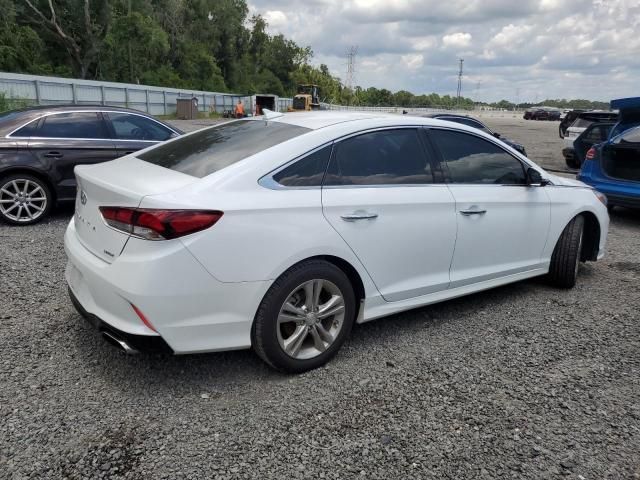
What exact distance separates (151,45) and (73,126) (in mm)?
48460

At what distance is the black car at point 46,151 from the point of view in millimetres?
6512

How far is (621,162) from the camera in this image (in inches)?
309

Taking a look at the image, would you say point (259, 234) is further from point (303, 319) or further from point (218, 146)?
point (218, 146)

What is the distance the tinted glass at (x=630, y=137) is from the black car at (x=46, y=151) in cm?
716

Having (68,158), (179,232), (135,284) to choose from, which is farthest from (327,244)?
(68,158)

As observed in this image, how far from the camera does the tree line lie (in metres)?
45.5

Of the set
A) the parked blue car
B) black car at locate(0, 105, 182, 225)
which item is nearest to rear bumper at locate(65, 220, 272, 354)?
black car at locate(0, 105, 182, 225)

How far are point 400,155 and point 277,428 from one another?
6.56 feet

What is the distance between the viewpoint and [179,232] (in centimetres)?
271

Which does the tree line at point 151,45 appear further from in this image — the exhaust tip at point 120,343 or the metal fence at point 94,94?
the exhaust tip at point 120,343

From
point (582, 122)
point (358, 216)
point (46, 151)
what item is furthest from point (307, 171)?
point (582, 122)

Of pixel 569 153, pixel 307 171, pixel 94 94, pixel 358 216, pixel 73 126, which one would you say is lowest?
pixel 569 153

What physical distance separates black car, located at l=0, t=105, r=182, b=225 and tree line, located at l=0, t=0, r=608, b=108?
39.3 meters

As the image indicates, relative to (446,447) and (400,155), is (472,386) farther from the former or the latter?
(400,155)
